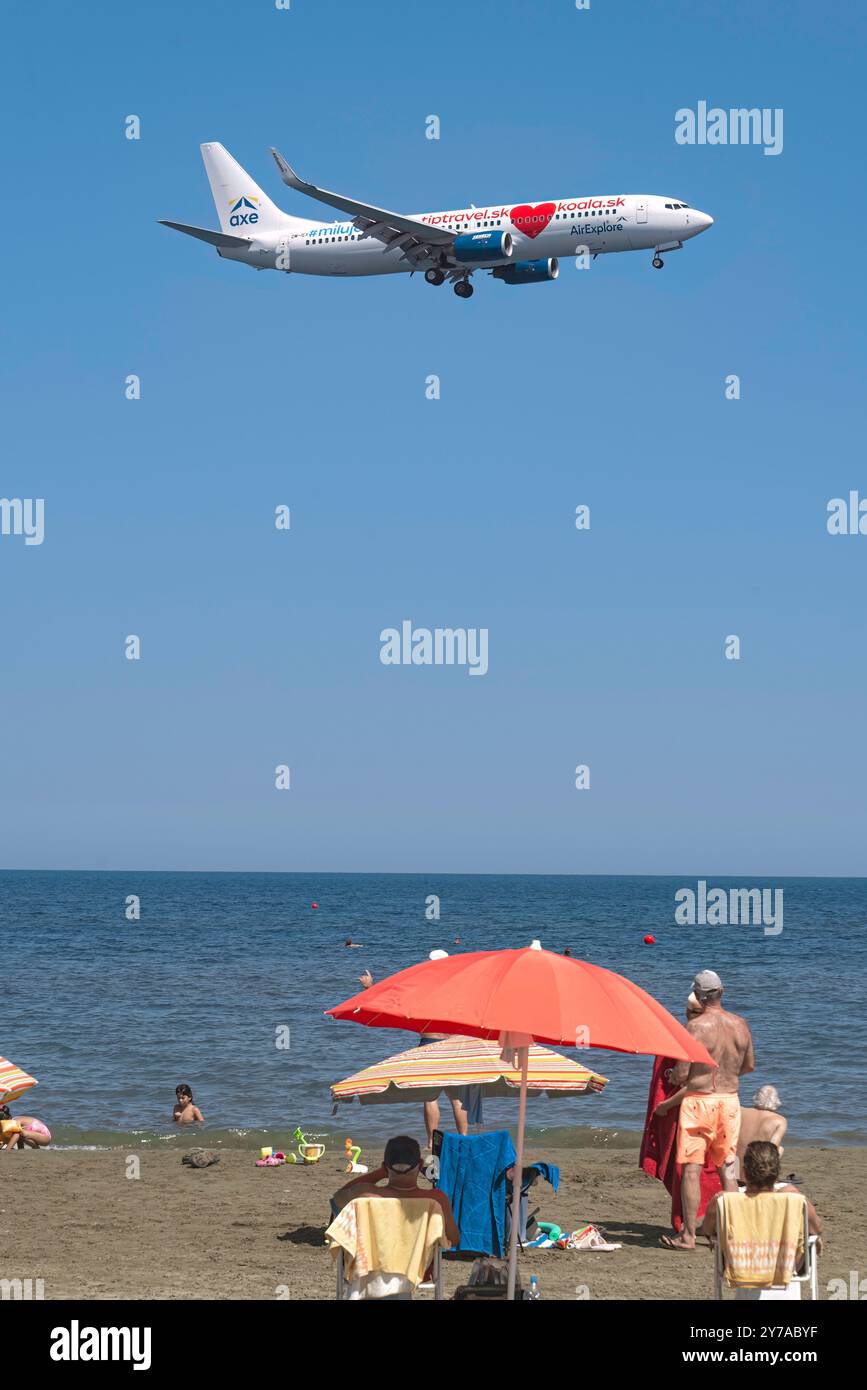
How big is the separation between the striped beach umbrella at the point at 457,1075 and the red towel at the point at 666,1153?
71cm

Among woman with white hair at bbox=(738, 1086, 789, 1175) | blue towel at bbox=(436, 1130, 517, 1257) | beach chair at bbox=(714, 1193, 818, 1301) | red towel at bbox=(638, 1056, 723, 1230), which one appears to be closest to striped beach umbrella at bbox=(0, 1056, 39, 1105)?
blue towel at bbox=(436, 1130, 517, 1257)

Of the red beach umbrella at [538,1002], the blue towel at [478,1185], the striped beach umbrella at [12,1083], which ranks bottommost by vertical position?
the blue towel at [478,1185]

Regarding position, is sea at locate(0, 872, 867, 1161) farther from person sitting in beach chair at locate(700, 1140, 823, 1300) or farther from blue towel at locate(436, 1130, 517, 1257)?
person sitting in beach chair at locate(700, 1140, 823, 1300)

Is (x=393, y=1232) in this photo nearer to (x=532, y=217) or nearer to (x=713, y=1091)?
(x=713, y=1091)

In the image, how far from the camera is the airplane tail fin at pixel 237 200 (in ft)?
143

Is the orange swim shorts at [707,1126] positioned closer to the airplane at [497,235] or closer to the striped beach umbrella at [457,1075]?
the striped beach umbrella at [457,1075]

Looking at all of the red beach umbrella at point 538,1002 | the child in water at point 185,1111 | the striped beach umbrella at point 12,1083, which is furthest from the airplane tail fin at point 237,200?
the red beach umbrella at point 538,1002

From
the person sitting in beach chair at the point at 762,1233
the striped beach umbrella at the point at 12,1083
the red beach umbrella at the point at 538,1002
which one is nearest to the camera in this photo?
the red beach umbrella at the point at 538,1002

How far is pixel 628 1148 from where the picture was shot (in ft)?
57.3

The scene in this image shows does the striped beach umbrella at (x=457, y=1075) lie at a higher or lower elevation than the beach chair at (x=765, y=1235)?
higher

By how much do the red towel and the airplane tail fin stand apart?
3483cm

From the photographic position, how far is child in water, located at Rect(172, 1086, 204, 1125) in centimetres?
1948
